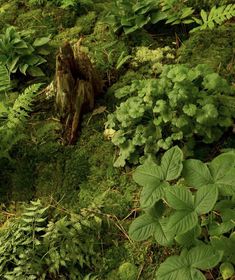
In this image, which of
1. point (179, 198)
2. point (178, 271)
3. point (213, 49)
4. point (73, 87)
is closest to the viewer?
point (178, 271)

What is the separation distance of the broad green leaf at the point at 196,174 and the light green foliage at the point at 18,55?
7.33ft

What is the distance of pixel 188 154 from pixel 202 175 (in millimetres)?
651

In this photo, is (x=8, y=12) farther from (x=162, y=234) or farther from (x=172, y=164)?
(x=162, y=234)

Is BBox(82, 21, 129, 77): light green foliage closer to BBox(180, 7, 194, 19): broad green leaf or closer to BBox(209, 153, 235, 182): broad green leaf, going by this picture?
BBox(180, 7, 194, 19): broad green leaf

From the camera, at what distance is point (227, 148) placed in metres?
3.25

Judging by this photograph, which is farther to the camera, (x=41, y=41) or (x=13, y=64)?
(x=41, y=41)

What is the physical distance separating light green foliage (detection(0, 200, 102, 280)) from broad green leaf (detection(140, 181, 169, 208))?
670 mm

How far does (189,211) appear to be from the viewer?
2447 mm

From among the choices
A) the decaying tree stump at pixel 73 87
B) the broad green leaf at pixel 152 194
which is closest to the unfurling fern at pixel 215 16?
the decaying tree stump at pixel 73 87

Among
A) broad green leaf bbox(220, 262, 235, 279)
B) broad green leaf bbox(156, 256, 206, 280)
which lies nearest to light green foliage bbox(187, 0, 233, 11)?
broad green leaf bbox(220, 262, 235, 279)

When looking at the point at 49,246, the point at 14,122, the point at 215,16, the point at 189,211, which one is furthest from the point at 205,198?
the point at 215,16

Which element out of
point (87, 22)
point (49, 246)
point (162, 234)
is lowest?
point (49, 246)

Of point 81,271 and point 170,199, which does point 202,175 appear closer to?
point 170,199

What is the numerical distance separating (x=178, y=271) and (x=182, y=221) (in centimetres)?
27
